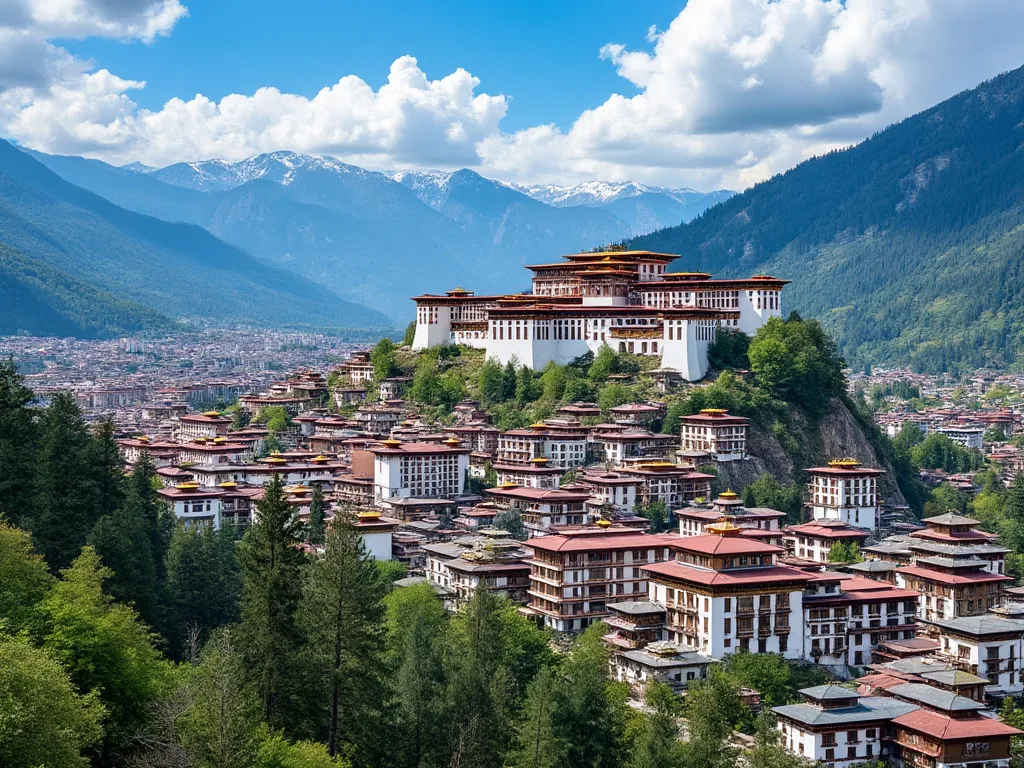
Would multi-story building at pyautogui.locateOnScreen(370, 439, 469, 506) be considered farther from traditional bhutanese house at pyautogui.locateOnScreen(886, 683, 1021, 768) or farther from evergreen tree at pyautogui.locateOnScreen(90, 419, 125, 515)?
traditional bhutanese house at pyautogui.locateOnScreen(886, 683, 1021, 768)

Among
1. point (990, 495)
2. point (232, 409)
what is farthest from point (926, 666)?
point (232, 409)

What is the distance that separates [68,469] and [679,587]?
24567 mm

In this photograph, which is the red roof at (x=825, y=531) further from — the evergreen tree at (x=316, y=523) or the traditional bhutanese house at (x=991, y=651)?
the evergreen tree at (x=316, y=523)

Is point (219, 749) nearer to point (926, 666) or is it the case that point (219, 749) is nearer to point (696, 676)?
point (696, 676)

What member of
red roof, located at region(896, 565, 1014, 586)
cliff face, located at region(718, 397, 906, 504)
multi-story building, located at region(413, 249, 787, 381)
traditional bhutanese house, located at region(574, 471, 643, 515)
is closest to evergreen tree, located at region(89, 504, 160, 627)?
traditional bhutanese house, located at region(574, 471, 643, 515)

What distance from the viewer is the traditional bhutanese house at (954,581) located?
222ft

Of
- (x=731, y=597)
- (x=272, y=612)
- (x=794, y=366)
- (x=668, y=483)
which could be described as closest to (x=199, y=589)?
(x=272, y=612)

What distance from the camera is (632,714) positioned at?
1986 inches

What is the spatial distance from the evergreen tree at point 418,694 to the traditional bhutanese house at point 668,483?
30.7 metres

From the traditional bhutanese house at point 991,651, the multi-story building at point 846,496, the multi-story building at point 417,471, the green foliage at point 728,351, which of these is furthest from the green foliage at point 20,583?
the green foliage at point 728,351

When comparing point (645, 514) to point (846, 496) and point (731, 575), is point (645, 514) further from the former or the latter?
point (731, 575)

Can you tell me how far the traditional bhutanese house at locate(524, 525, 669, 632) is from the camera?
6425cm

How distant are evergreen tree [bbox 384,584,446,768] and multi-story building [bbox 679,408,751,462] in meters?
39.1

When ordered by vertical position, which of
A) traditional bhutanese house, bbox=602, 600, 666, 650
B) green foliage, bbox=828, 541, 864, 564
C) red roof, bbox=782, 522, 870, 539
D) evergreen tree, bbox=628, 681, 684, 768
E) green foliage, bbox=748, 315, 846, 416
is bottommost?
evergreen tree, bbox=628, 681, 684, 768
